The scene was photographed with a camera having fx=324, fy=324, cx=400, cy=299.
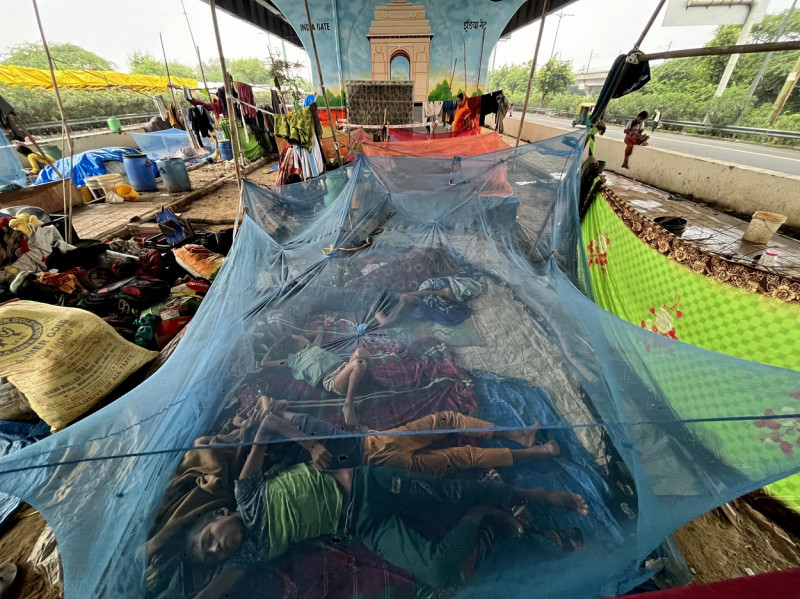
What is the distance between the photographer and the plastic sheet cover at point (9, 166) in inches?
229

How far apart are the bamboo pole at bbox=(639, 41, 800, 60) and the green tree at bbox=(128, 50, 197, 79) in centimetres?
3523

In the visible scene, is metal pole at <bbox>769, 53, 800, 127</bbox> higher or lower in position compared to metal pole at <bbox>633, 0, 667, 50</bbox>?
higher

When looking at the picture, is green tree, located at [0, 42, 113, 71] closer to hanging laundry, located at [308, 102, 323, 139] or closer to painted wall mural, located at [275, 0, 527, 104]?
painted wall mural, located at [275, 0, 527, 104]

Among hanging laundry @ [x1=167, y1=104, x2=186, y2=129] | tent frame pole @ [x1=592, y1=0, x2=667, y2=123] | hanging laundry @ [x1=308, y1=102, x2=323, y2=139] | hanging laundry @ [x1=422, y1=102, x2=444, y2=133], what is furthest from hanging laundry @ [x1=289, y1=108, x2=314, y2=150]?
hanging laundry @ [x1=167, y1=104, x2=186, y2=129]

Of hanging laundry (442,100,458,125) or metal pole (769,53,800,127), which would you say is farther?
metal pole (769,53,800,127)

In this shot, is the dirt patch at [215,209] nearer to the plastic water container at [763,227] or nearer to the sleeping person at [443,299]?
A: the sleeping person at [443,299]

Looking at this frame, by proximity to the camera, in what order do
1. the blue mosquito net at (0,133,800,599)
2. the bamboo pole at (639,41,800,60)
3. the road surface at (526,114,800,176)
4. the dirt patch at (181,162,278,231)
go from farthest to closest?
the road surface at (526,114,800,176) < the dirt patch at (181,162,278,231) < the bamboo pole at (639,41,800,60) < the blue mosquito net at (0,133,800,599)

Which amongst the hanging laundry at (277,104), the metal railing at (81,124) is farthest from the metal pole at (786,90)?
the metal railing at (81,124)

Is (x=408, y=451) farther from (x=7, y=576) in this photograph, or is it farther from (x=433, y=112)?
(x=433, y=112)

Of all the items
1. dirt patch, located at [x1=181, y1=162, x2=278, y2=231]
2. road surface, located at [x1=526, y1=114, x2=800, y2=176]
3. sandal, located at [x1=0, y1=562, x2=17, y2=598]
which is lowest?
sandal, located at [x1=0, y1=562, x2=17, y2=598]

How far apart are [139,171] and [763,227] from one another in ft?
34.0

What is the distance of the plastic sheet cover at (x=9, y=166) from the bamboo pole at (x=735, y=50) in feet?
30.5

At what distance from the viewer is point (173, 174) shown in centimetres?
660

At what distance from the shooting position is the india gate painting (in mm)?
8039
